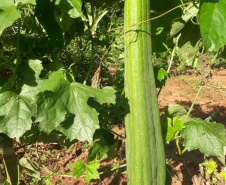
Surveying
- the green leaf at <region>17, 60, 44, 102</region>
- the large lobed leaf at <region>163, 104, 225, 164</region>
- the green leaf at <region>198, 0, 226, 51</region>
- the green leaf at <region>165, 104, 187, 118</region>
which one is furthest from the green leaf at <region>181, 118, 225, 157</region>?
the green leaf at <region>17, 60, 44, 102</region>

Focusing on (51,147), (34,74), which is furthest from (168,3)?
(51,147)

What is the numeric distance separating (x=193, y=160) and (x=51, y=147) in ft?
4.85

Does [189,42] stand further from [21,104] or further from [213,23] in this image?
[21,104]

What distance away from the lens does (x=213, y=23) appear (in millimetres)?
766

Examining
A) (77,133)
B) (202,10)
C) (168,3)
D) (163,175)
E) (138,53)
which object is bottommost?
(163,175)

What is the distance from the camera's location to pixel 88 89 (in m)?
0.81

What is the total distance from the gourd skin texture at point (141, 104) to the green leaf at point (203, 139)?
0.48ft

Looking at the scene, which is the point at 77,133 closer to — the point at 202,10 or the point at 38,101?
the point at 38,101

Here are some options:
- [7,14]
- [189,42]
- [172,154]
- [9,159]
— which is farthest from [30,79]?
[172,154]

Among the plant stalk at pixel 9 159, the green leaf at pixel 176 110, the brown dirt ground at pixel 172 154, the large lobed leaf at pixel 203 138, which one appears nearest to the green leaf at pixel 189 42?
the brown dirt ground at pixel 172 154

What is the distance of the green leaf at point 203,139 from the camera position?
37.4 inches

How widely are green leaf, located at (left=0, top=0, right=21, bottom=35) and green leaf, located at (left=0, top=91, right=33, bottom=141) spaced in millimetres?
241

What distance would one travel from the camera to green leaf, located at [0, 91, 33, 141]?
75 cm

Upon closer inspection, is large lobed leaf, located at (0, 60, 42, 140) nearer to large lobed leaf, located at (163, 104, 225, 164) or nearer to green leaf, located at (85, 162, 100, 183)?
green leaf, located at (85, 162, 100, 183)
